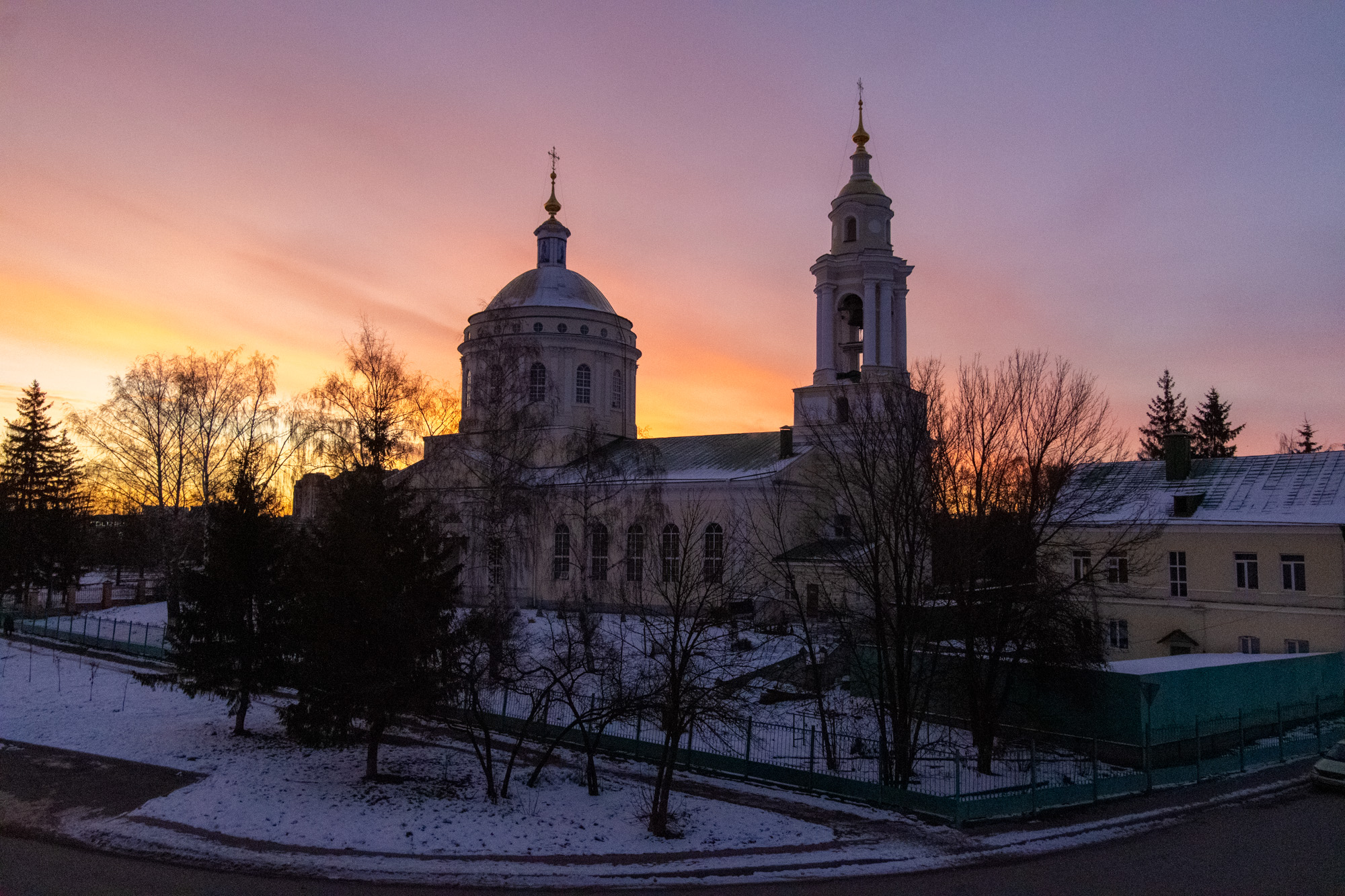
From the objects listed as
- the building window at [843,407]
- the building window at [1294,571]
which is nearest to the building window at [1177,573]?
the building window at [1294,571]

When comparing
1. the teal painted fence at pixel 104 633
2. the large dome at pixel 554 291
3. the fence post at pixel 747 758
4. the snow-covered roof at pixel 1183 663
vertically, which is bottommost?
the fence post at pixel 747 758

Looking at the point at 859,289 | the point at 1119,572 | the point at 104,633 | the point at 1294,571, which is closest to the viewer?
the point at 1294,571

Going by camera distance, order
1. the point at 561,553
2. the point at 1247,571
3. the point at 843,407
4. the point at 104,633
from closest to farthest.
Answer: the point at 843,407, the point at 1247,571, the point at 104,633, the point at 561,553

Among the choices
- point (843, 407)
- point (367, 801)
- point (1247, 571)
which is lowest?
point (367, 801)

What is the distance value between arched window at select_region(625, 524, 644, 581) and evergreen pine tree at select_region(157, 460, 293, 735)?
60.2 feet

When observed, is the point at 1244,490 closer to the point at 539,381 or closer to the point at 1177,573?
the point at 1177,573

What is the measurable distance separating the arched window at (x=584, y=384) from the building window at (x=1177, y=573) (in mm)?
26366

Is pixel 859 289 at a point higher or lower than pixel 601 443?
higher

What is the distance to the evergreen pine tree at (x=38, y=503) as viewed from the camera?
42.2m

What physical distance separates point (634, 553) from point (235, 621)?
20184 mm

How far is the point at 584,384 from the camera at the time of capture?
45.0 meters

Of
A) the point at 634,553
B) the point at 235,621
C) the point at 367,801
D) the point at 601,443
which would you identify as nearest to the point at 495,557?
the point at 235,621

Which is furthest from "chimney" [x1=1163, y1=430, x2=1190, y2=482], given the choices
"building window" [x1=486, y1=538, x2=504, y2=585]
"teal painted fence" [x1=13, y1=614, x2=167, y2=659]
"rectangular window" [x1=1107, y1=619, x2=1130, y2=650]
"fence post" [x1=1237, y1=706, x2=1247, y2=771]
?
"teal painted fence" [x1=13, y1=614, x2=167, y2=659]

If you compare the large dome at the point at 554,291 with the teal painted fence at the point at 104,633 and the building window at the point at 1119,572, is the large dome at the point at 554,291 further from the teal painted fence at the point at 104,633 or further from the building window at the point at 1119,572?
the building window at the point at 1119,572
